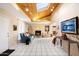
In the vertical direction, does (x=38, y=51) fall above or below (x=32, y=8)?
below

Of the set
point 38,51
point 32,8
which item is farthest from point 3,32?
point 32,8

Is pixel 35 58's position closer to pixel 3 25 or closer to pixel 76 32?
pixel 76 32

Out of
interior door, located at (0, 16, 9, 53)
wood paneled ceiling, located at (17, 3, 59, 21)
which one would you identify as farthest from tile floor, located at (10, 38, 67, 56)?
wood paneled ceiling, located at (17, 3, 59, 21)

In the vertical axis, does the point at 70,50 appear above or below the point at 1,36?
below

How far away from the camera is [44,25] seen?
1845 centimetres

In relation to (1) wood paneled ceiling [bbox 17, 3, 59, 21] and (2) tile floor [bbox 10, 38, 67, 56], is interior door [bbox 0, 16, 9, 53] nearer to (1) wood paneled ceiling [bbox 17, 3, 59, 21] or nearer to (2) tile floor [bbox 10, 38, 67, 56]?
(2) tile floor [bbox 10, 38, 67, 56]

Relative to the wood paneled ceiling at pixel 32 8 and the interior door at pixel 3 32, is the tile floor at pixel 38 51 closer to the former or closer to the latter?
the interior door at pixel 3 32

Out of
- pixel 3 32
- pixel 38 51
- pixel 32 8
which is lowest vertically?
pixel 38 51

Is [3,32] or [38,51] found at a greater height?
[3,32]

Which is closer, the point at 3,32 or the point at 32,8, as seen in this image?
the point at 3,32

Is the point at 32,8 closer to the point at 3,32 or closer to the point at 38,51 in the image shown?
the point at 3,32

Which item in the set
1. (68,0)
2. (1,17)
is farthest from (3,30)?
(68,0)

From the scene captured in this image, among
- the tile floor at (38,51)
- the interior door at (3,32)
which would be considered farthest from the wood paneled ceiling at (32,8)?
the tile floor at (38,51)

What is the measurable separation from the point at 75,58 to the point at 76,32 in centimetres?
332
